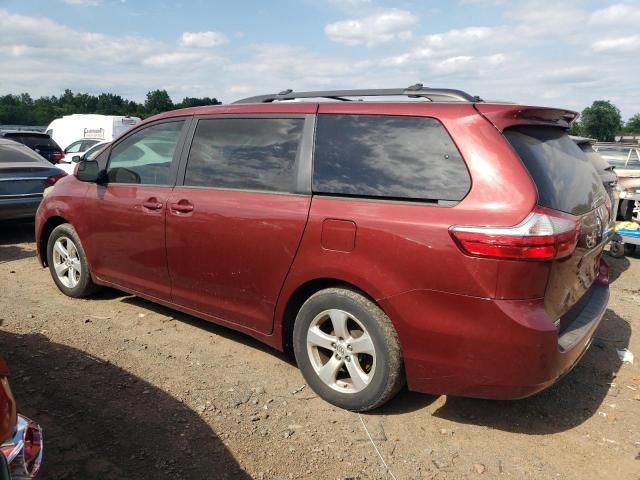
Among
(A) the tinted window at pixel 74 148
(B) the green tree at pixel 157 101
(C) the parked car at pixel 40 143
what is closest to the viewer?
(C) the parked car at pixel 40 143

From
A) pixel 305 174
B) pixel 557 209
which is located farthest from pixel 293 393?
pixel 557 209

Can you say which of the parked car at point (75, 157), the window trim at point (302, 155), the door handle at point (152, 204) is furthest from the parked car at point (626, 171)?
the parked car at point (75, 157)

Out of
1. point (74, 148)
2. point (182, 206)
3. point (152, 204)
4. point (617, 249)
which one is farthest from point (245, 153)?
point (74, 148)

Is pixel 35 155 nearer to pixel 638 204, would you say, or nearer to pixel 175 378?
pixel 175 378

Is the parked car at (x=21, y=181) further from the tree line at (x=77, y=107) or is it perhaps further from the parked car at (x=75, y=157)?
the tree line at (x=77, y=107)

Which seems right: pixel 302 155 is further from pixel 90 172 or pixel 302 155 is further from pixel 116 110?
pixel 116 110

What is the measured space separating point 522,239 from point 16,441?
2239 mm

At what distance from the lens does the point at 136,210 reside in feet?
14.1

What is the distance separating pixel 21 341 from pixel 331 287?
8.29 feet

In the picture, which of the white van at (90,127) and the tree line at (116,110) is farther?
the tree line at (116,110)

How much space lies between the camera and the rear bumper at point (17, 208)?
7.61 meters

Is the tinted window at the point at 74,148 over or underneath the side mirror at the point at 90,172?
underneath

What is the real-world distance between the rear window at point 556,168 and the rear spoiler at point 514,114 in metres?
0.04


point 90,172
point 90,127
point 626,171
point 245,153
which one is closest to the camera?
point 245,153
